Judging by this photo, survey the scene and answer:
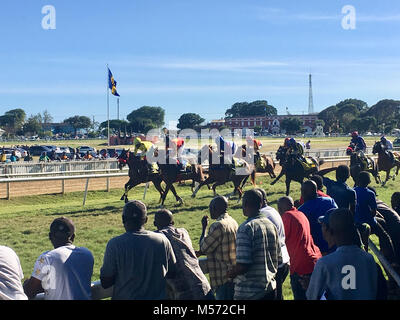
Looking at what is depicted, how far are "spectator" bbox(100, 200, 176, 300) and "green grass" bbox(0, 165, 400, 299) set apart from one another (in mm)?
2762

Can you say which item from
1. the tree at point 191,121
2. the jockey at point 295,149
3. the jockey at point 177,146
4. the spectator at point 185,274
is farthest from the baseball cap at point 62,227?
the tree at point 191,121

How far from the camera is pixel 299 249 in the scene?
4406mm

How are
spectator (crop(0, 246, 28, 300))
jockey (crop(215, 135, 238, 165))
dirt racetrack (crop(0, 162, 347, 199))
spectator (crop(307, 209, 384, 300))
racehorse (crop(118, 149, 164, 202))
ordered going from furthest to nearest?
dirt racetrack (crop(0, 162, 347, 199)), jockey (crop(215, 135, 238, 165)), racehorse (crop(118, 149, 164, 202)), spectator (crop(0, 246, 28, 300)), spectator (crop(307, 209, 384, 300))

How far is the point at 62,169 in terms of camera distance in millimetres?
21031

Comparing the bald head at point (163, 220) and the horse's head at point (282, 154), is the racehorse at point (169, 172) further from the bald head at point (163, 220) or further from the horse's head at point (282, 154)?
the bald head at point (163, 220)

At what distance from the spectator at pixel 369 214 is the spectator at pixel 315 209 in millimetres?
433

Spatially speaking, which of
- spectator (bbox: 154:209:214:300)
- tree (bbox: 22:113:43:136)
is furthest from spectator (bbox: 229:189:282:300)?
tree (bbox: 22:113:43:136)

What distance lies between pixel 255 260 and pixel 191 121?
66705 millimetres

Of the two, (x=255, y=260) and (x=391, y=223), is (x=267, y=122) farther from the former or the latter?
(x=255, y=260)

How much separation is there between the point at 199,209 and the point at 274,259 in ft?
29.4

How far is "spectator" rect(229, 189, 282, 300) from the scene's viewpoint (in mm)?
3744

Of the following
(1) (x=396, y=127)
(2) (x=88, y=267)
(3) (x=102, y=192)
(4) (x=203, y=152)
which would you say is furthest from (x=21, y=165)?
(1) (x=396, y=127)

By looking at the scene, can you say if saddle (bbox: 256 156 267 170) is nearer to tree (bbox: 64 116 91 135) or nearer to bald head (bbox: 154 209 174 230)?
bald head (bbox: 154 209 174 230)

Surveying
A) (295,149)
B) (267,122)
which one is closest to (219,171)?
(295,149)
